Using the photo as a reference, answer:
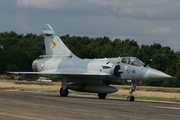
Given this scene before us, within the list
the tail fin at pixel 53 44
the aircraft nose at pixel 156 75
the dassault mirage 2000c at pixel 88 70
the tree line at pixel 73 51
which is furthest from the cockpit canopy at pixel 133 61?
the tree line at pixel 73 51

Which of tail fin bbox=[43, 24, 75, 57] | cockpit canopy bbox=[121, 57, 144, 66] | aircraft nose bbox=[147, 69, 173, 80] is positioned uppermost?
tail fin bbox=[43, 24, 75, 57]

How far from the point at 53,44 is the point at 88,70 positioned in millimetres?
4447

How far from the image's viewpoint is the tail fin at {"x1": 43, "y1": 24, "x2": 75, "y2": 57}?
98.5 feet

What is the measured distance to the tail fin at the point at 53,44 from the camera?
30016mm

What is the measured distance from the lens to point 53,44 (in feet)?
100

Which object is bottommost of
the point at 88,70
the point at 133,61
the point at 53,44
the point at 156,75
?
the point at 156,75

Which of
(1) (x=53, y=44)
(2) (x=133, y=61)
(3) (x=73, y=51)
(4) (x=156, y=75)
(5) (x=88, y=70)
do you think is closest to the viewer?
(4) (x=156, y=75)

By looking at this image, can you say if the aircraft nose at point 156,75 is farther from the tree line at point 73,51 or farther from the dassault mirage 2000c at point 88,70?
the tree line at point 73,51

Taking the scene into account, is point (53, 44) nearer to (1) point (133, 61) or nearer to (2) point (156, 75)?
(1) point (133, 61)

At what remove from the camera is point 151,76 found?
24.2m

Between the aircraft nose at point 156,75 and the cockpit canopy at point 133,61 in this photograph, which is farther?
the cockpit canopy at point 133,61

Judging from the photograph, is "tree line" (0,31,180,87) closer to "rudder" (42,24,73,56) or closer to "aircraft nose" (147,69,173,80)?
"rudder" (42,24,73,56)

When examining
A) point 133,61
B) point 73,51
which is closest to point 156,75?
point 133,61

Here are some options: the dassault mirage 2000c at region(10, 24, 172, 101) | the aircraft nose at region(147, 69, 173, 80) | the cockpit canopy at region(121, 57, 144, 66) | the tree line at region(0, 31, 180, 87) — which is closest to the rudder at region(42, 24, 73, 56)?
the dassault mirage 2000c at region(10, 24, 172, 101)
